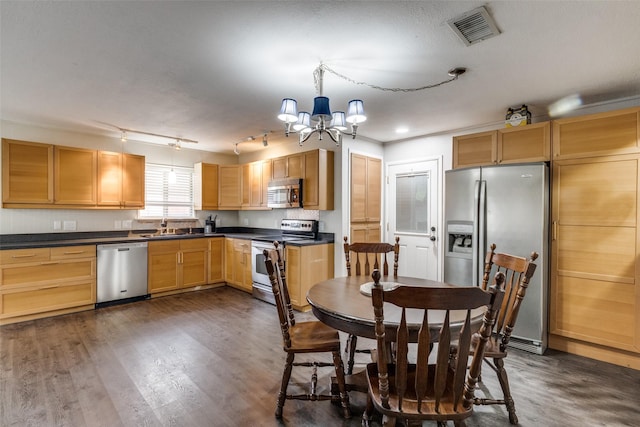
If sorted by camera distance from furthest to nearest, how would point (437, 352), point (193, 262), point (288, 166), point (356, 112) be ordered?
point (193, 262), point (288, 166), point (356, 112), point (437, 352)

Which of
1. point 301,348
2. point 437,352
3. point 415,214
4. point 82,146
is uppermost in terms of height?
point 82,146

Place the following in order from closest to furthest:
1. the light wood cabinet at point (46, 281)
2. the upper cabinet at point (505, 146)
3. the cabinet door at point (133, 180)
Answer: the upper cabinet at point (505, 146), the light wood cabinet at point (46, 281), the cabinet door at point (133, 180)

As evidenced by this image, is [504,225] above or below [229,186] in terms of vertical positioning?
below

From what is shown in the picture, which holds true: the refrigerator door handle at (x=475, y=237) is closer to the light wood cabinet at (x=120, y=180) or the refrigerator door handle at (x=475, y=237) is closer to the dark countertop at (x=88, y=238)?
the dark countertop at (x=88, y=238)

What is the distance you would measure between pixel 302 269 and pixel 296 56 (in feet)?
8.80

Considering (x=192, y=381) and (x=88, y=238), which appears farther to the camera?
(x=88, y=238)

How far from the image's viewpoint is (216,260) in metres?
5.54

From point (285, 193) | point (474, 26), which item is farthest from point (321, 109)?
point (285, 193)

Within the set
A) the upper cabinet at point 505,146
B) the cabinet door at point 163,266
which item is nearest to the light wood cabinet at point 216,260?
the cabinet door at point 163,266

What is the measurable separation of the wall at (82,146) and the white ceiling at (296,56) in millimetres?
567

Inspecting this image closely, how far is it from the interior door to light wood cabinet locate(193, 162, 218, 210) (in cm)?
321

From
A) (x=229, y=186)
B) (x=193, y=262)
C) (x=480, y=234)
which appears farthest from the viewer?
(x=229, y=186)

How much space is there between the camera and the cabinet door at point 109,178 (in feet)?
15.3

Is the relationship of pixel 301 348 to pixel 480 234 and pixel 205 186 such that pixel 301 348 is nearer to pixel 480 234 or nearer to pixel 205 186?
pixel 480 234
